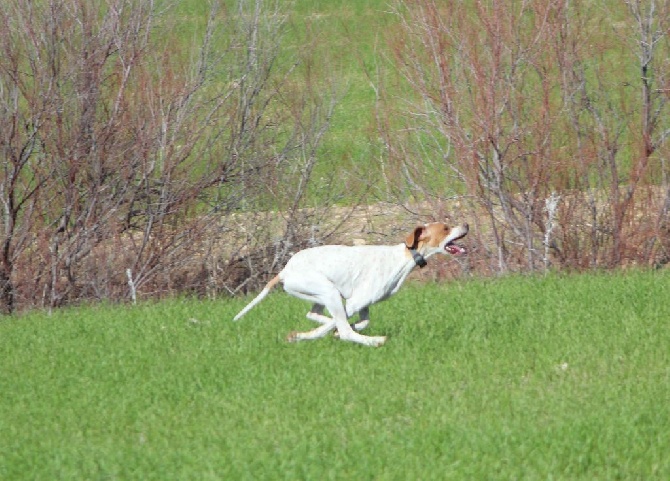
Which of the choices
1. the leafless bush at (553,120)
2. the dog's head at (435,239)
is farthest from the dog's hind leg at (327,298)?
the leafless bush at (553,120)

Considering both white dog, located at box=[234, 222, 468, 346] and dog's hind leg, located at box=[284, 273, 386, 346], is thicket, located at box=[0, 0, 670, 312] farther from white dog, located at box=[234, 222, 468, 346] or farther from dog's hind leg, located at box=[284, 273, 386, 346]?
dog's hind leg, located at box=[284, 273, 386, 346]

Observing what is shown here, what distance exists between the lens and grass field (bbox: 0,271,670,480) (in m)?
7.06

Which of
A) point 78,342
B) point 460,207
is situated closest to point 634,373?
point 78,342

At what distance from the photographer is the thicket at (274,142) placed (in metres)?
15.1

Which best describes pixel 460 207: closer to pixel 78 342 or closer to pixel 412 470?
pixel 78 342

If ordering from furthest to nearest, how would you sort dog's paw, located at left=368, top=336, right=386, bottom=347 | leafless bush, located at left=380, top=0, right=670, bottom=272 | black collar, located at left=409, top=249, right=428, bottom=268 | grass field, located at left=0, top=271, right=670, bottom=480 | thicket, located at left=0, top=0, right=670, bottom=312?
thicket, located at left=0, top=0, right=670, bottom=312
leafless bush, located at left=380, top=0, right=670, bottom=272
black collar, located at left=409, top=249, right=428, bottom=268
dog's paw, located at left=368, top=336, right=386, bottom=347
grass field, located at left=0, top=271, right=670, bottom=480

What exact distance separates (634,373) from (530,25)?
7502 millimetres

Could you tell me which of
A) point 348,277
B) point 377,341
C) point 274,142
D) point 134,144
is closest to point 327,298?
point 348,277

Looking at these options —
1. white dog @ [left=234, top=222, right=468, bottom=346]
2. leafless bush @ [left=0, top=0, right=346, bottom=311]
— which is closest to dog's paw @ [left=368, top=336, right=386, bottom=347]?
white dog @ [left=234, top=222, right=468, bottom=346]

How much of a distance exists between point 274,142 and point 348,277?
7.54 metres

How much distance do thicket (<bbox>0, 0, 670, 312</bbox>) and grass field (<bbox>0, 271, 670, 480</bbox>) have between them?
3.31 metres

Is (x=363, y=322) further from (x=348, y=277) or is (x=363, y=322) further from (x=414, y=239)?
(x=414, y=239)

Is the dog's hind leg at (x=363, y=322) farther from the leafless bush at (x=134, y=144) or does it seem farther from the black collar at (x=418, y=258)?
the leafless bush at (x=134, y=144)

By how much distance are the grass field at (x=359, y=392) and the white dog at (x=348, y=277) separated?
→ 0.72ft
